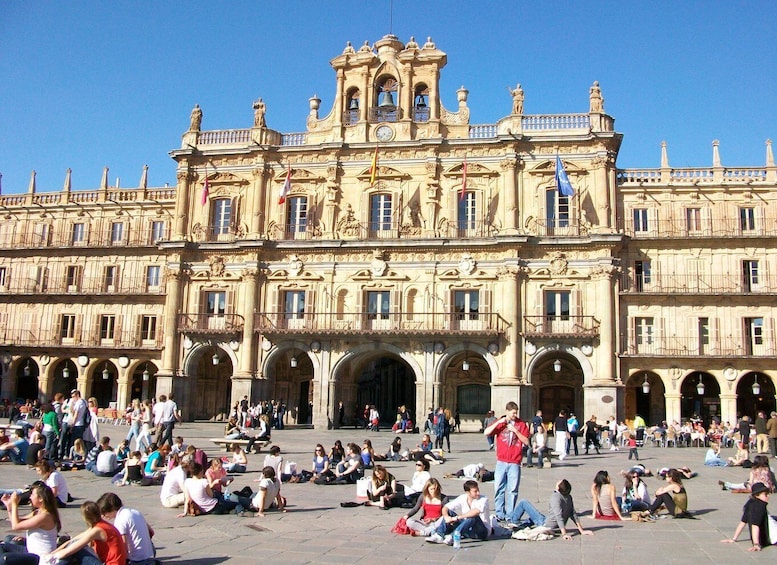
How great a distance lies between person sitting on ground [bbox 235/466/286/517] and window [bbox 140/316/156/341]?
34.0 m

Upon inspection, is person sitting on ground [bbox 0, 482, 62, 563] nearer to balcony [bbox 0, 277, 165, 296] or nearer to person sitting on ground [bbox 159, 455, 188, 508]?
person sitting on ground [bbox 159, 455, 188, 508]

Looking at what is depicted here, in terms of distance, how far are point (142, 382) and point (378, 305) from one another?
1757cm

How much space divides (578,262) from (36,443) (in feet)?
89.9

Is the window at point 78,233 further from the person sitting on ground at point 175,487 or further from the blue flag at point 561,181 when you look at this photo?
the person sitting on ground at point 175,487

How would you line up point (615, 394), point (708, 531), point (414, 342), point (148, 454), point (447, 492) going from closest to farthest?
point (708, 531), point (447, 492), point (148, 454), point (615, 394), point (414, 342)

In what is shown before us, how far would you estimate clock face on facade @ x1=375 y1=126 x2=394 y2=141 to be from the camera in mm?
42969

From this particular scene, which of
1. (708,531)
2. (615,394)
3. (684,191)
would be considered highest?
(684,191)

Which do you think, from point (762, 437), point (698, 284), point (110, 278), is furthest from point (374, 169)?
point (762, 437)

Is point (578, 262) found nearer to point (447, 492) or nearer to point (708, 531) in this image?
point (447, 492)

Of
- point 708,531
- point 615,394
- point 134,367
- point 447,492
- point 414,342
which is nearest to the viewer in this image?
point 708,531

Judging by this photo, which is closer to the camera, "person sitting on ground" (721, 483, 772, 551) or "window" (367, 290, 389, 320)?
"person sitting on ground" (721, 483, 772, 551)

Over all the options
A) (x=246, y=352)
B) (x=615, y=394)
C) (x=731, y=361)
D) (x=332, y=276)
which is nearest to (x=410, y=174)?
(x=332, y=276)

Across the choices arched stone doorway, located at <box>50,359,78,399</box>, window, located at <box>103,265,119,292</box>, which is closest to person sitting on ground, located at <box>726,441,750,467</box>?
window, located at <box>103,265,119,292</box>

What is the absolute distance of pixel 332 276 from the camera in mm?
42094
